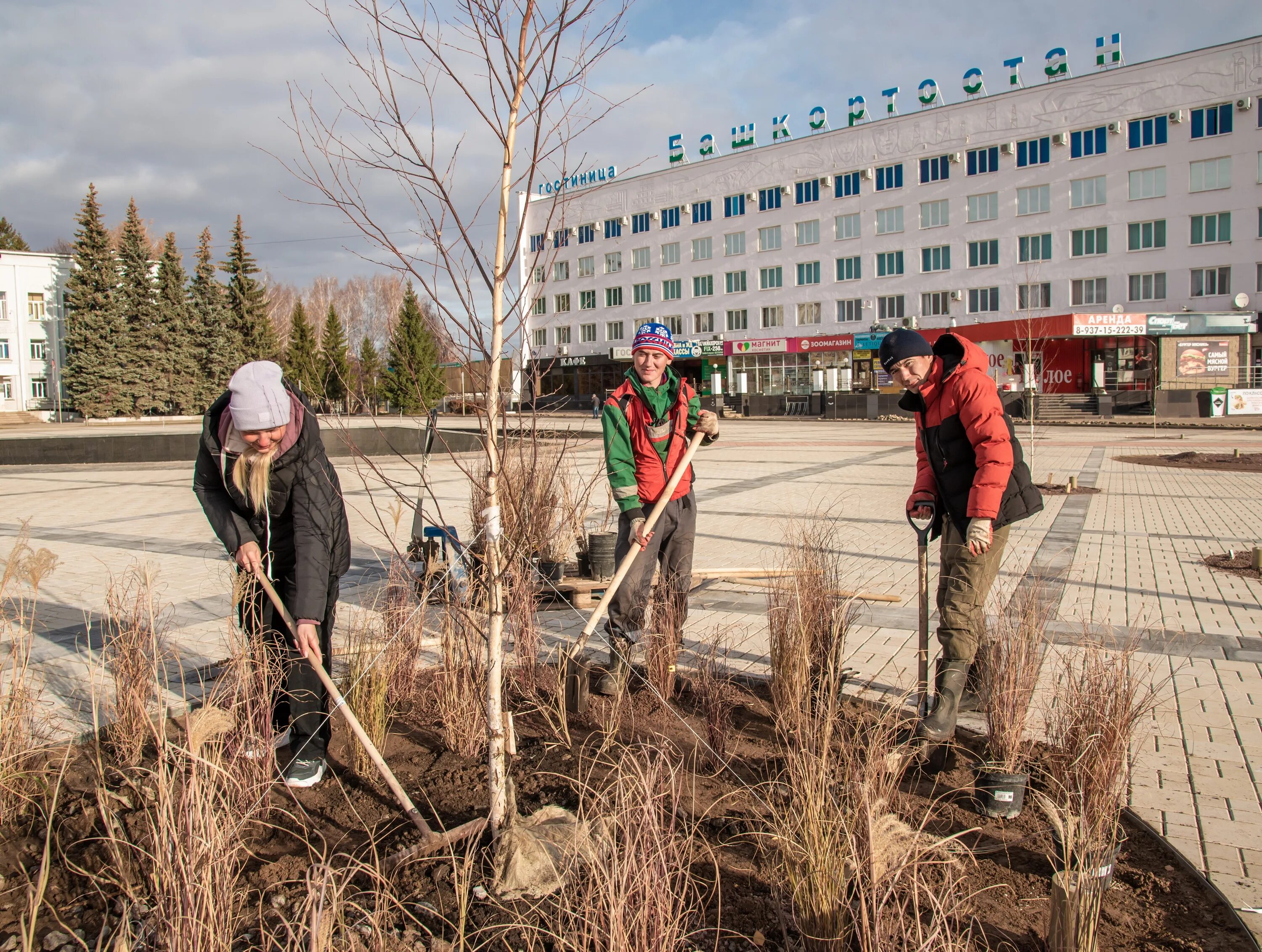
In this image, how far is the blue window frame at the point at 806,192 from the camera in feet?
176

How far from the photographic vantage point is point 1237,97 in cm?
4047

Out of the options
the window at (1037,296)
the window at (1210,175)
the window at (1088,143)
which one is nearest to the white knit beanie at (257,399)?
the window at (1037,296)

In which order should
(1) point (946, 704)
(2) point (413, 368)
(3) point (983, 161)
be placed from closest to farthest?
(2) point (413, 368), (1) point (946, 704), (3) point (983, 161)

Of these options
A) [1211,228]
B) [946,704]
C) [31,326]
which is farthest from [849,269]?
[31,326]

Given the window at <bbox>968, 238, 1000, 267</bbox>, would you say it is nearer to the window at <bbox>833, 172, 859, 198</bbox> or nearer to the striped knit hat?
the window at <bbox>833, 172, 859, 198</bbox>

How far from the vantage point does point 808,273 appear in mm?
54688

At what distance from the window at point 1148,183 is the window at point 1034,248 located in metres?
4.18

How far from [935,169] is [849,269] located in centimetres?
718

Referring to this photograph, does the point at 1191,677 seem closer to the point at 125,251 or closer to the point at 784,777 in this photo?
the point at 784,777

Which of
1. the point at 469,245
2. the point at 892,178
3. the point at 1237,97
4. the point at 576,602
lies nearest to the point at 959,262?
the point at 892,178

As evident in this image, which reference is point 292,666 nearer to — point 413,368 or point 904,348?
point 413,368

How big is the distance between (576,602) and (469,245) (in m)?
4.08

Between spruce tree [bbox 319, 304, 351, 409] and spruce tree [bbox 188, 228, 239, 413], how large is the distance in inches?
234

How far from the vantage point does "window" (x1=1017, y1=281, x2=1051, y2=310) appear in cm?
4484
